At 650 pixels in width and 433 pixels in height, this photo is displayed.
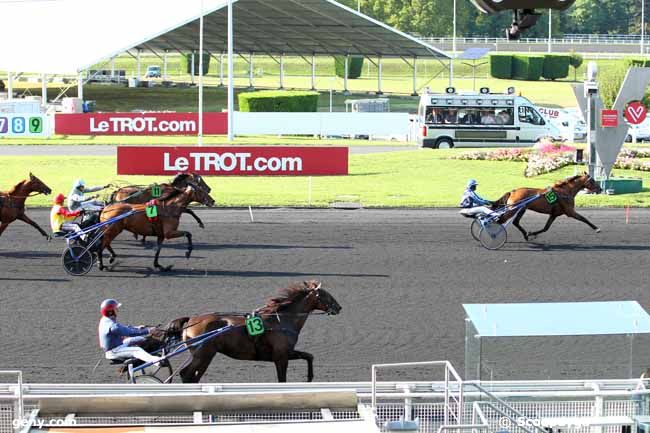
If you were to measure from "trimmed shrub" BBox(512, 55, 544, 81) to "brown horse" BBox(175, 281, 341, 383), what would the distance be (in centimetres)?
6410

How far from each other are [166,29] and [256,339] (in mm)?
32038

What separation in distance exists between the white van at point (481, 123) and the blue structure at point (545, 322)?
90.2 feet

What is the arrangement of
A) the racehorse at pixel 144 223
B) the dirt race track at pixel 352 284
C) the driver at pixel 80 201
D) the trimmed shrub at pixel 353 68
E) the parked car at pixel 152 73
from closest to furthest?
the dirt race track at pixel 352 284 → the racehorse at pixel 144 223 → the driver at pixel 80 201 → the trimmed shrub at pixel 353 68 → the parked car at pixel 152 73

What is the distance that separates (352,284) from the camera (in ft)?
56.9

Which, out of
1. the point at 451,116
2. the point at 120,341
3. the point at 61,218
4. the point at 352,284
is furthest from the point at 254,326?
the point at 451,116

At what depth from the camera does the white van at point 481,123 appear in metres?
36.6

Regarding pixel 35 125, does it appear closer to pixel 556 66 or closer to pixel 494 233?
pixel 494 233

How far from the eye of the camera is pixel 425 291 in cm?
1680

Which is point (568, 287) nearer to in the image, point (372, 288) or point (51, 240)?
point (372, 288)

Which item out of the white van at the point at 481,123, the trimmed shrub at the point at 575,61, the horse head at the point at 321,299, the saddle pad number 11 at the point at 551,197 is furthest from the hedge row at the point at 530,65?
the horse head at the point at 321,299

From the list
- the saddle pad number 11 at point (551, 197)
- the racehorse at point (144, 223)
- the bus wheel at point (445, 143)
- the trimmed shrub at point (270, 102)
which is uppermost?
the trimmed shrub at point (270, 102)

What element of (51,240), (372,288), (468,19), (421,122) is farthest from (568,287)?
(468,19)

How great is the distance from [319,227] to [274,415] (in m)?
14.0

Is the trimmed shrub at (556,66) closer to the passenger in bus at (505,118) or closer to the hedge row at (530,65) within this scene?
the hedge row at (530,65)
